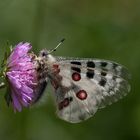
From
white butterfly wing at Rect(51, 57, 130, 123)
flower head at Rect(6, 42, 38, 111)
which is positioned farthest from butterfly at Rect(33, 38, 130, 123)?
flower head at Rect(6, 42, 38, 111)

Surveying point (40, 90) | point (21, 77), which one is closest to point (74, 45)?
point (40, 90)

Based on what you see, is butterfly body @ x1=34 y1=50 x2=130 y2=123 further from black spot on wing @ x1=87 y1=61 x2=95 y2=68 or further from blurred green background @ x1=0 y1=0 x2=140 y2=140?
blurred green background @ x1=0 y1=0 x2=140 y2=140

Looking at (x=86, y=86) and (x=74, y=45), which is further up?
(x=86, y=86)

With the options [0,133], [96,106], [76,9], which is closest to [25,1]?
[76,9]

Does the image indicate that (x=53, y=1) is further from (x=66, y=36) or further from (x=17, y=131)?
(x=17, y=131)

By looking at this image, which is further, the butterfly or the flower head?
the butterfly

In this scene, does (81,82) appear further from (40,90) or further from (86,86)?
(40,90)
